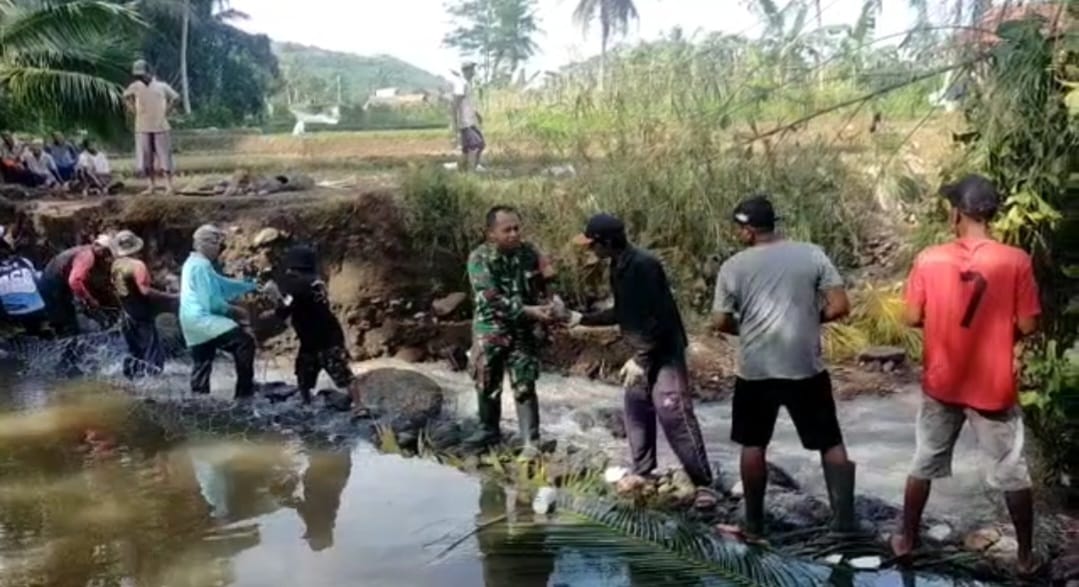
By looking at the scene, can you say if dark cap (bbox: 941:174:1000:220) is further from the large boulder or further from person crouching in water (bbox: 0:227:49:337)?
person crouching in water (bbox: 0:227:49:337)

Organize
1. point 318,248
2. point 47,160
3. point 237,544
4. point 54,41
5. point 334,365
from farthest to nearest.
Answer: point 47,160, point 54,41, point 318,248, point 334,365, point 237,544

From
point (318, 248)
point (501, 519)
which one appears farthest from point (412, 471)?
point (318, 248)

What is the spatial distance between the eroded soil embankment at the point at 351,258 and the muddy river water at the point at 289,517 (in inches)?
110

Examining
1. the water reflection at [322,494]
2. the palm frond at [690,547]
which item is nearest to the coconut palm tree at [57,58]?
the water reflection at [322,494]

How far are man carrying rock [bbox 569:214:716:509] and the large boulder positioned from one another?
2.57 meters

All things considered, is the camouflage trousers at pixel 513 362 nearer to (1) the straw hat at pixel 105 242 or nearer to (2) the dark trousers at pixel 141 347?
(2) the dark trousers at pixel 141 347

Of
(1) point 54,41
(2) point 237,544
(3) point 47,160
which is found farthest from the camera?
(3) point 47,160

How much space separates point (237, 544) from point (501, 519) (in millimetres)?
1337

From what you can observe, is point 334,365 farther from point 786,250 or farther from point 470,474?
point 786,250

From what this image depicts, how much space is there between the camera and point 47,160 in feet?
56.0

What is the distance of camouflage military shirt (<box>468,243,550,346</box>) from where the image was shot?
23.4ft

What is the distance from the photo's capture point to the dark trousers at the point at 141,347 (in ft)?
33.9

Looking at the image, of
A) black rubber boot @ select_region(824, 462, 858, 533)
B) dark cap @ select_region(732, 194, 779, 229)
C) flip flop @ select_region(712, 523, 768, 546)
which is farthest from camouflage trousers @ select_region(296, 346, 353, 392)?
black rubber boot @ select_region(824, 462, 858, 533)

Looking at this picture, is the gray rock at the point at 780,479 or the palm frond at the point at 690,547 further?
the gray rock at the point at 780,479
